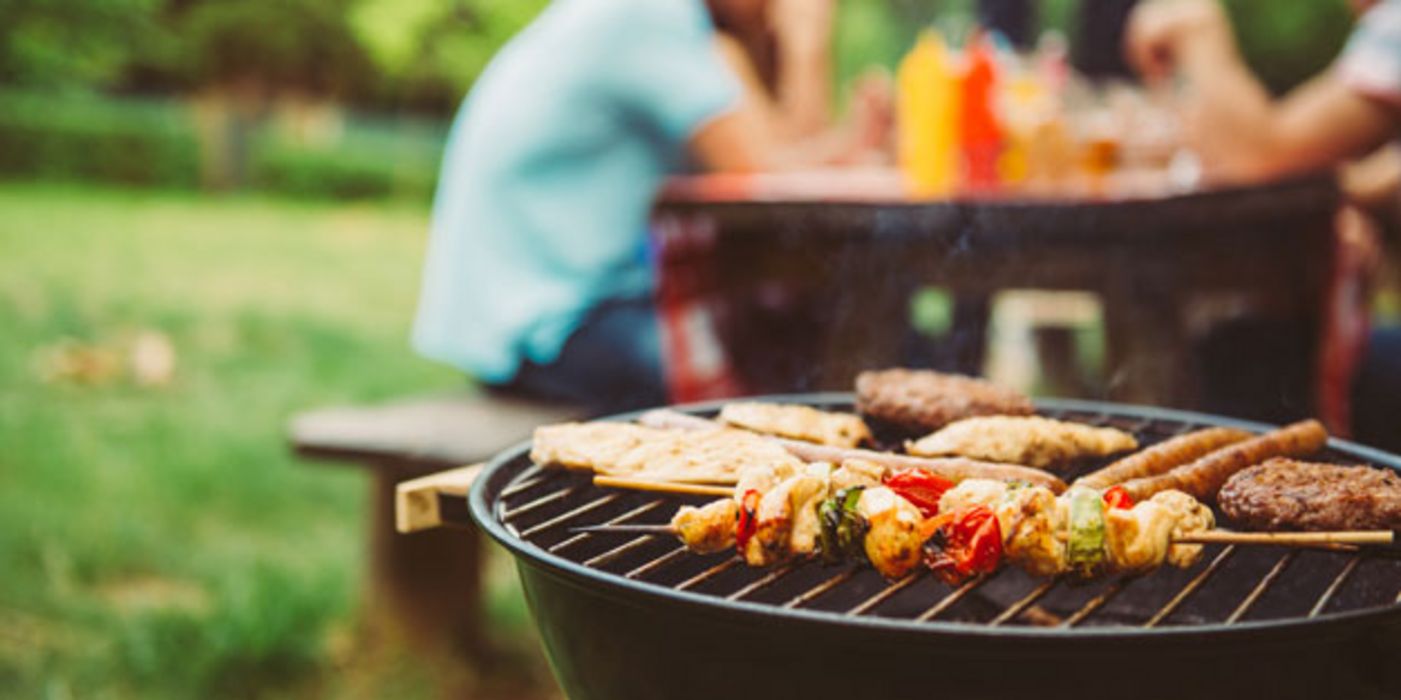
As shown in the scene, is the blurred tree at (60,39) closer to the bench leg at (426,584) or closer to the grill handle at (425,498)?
the bench leg at (426,584)

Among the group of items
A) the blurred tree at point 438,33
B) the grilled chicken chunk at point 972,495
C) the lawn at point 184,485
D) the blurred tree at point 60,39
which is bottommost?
the lawn at point 184,485

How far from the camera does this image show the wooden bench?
3.24m

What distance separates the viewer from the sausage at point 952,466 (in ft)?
5.98

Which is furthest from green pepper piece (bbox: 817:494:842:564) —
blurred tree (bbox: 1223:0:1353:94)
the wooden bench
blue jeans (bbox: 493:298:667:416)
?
blurred tree (bbox: 1223:0:1353:94)

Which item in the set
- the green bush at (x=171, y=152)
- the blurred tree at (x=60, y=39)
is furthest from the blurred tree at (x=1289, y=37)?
the blurred tree at (x=60, y=39)

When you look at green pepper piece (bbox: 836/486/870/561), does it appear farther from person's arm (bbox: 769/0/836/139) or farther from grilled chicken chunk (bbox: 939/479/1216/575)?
person's arm (bbox: 769/0/836/139)

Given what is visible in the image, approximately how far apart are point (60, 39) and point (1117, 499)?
28.4 ft

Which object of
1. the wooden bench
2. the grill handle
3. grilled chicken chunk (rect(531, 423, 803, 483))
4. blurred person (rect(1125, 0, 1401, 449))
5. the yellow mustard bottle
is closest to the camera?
grilled chicken chunk (rect(531, 423, 803, 483))

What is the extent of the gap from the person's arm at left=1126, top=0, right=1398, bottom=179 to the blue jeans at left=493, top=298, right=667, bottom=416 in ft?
7.14

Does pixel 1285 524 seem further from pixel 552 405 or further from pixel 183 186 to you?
pixel 183 186

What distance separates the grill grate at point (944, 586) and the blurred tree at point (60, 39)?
749 cm

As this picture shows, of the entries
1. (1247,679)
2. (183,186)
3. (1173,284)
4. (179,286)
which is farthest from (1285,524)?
(183,186)

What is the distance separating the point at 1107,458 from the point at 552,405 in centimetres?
189

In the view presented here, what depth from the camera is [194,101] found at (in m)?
20.2
